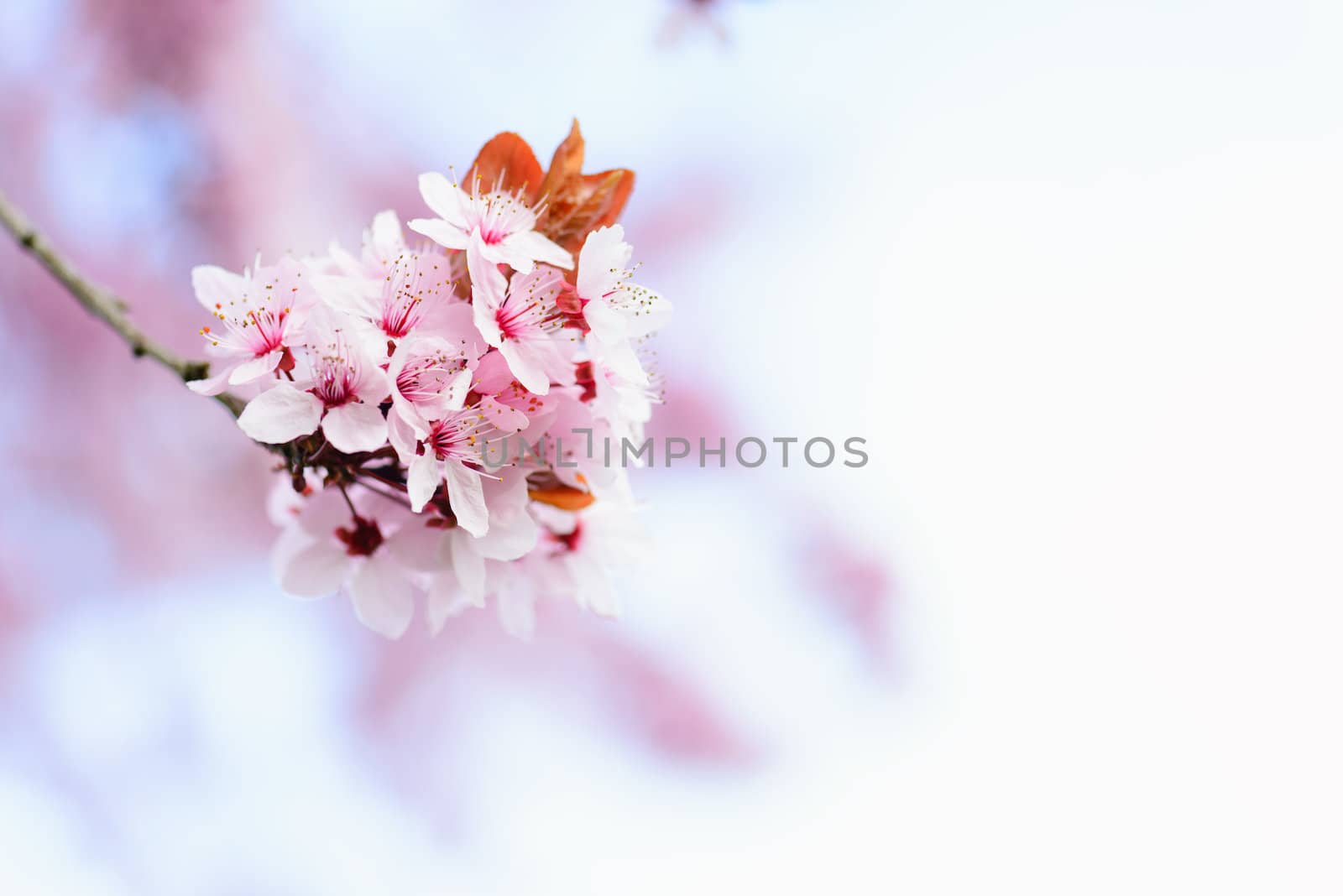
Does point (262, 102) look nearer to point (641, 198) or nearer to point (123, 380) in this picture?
point (123, 380)

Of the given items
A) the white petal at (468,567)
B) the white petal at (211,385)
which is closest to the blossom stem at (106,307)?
the white petal at (211,385)

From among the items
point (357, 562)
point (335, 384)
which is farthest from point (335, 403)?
point (357, 562)

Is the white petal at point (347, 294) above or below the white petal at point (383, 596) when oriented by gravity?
above

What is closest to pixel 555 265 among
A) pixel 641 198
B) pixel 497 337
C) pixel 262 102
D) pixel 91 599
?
pixel 497 337

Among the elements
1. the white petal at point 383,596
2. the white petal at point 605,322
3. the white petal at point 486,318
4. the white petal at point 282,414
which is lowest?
the white petal at point 383,596

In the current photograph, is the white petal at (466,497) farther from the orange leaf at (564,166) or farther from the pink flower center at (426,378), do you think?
the orange leaf at (564,166)

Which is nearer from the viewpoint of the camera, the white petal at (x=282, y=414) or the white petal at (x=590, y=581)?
the white petal at (x=282, y=414)

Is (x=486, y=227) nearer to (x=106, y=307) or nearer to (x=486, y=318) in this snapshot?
(x=486, y=318)

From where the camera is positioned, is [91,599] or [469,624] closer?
[91,599]
